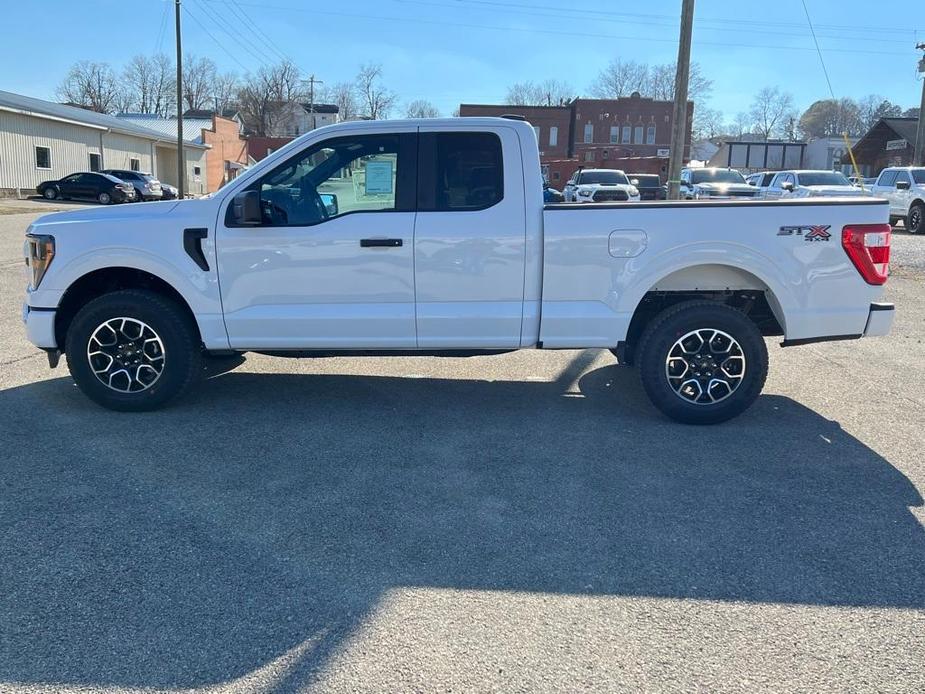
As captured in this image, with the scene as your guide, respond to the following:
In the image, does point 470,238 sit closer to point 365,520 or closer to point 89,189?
point 365,520

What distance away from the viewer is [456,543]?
147 inches

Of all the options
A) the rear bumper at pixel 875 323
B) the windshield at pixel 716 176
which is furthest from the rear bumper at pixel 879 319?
the windshield at pixel 716 176

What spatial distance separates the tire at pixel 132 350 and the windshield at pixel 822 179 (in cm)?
2224

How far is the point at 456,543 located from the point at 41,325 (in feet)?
12.1

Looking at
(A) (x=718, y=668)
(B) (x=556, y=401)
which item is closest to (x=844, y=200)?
(B) (x=556, y=401)

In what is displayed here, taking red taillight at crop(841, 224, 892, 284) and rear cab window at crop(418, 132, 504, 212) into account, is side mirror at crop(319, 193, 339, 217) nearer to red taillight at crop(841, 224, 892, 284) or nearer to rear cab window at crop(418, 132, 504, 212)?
rear cab window at crop(418, 132, 504, 212)

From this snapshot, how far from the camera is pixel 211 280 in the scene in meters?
5.41

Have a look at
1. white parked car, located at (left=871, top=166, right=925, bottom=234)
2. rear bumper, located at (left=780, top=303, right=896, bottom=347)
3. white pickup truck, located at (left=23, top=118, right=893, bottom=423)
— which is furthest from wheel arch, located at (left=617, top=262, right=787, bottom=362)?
white parked car, located at (left=871, top=166, right=925, bottom=234)

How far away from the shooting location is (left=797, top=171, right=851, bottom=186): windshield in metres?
23.3

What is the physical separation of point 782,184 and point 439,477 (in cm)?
2289

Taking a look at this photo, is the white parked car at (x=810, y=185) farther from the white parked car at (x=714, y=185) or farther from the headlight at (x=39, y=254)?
the headlight at (x=39, y=254)

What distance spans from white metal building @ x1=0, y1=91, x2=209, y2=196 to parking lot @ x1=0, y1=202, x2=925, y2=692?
34.5m

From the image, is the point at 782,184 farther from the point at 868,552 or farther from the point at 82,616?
the point at 82,616

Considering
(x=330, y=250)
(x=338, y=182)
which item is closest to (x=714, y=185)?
(x=338, y=182)
